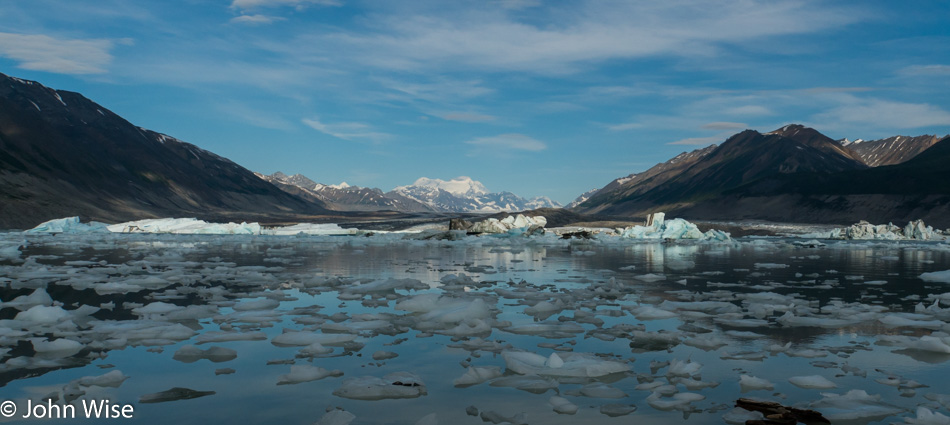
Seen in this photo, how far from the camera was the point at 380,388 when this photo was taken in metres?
5.76

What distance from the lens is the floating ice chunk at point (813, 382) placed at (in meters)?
6.00

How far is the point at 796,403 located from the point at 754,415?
66 centimetres

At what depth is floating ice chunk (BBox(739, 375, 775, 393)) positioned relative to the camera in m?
5.95

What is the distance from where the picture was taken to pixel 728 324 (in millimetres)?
9508

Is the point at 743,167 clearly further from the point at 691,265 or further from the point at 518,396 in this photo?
the point at 518,396

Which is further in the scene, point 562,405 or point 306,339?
point 306,339

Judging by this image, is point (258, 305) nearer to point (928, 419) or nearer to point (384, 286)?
point (384, 286)

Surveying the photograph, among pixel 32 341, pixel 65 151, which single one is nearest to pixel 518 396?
pixel 32 341

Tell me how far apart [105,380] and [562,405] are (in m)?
4.24

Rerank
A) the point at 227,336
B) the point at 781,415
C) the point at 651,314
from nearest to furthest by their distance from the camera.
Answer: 1. the point at 781,415
2. the point at 227,336
3. the point at 651,314

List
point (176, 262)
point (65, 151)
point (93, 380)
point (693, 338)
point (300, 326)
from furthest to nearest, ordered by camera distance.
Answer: point (65, 151)
point (176, 262)
point (300, 326)
point (693, 338)
point (93, 380)

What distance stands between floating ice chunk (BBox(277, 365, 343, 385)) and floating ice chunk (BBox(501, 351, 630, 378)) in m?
1.83

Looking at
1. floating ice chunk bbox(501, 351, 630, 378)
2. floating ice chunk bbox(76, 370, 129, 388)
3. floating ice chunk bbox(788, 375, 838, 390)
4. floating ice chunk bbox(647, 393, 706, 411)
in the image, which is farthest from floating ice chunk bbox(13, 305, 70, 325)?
floating ice chunk bbox(788, 375, 838, 390)

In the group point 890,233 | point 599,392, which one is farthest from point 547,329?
point 890,233
